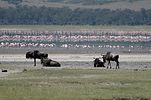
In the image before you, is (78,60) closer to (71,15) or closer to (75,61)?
(75,61)

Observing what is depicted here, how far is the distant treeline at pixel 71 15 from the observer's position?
18012cm

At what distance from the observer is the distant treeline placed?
18012 centimetres

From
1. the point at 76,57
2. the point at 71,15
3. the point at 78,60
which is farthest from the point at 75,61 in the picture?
the point at 71,15

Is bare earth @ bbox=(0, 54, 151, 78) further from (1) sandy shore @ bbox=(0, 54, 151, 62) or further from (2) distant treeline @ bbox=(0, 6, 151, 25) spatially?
(2) distant treeline @ bbox=(0, 6, 151, 25)

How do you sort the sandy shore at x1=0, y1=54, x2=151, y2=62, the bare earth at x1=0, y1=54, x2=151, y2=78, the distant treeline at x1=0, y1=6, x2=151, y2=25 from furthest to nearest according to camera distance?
the distant treeline at x1=0, y1=6, x2=151, y2=25 → the sandy shore at x1=0, y1=54, x2=151, y2=62 → the bare earth at x1=0, y1=54, x2=151, y2=78

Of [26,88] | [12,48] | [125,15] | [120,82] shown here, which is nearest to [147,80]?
→ [120,82]

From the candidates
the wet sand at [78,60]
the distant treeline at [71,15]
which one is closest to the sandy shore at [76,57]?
the wet sand at [78,60]

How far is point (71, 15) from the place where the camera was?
616ft

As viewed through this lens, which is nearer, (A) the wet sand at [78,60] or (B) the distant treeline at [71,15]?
(A) the wet sand at [78,60]

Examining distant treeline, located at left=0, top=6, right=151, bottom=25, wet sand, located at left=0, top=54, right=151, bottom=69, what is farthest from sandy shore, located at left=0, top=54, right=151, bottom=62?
distant treeline, located at left=0, top=6, right=151, bottom=25

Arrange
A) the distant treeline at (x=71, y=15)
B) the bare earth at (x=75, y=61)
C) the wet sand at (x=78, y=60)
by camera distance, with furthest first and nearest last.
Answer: the distant treeline at (x=71, y=15) → the wet sand at (x=78, y=60) → the bare earth at (x=75, y=61)

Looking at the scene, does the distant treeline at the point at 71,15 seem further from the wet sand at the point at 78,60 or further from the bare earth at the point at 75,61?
the bare earth at the point at 75,61

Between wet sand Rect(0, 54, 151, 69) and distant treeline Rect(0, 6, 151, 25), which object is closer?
wet sand Rect(0, 54, 151, 69)

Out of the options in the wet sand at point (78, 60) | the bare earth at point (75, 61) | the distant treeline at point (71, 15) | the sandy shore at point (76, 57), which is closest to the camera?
the bare earth at point (75, 61)
